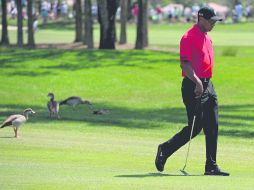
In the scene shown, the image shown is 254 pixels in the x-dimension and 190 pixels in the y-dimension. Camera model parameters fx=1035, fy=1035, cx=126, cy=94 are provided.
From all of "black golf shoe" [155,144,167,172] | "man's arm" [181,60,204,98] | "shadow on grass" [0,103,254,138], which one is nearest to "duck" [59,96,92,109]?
"shadow on grass" [0,103,254,138]

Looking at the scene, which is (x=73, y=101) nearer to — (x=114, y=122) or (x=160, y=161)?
(x=114, y=122)

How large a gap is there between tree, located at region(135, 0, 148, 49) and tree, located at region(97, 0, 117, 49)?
2437 millimetres

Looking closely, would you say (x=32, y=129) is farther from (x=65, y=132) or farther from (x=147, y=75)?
(x=147, y=75)

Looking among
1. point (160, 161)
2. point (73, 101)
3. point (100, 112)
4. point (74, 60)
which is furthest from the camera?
point (74, 60)

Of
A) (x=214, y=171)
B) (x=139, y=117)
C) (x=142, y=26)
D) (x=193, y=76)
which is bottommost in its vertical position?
(x=142, y=26)

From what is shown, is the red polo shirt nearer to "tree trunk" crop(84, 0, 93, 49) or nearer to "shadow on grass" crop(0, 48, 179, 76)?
"shadow on grass" crop(0, 48, 179, 76)

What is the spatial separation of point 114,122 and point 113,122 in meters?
0.03

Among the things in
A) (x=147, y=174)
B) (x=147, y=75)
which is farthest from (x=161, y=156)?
(x=147, y=75)

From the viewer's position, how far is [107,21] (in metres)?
46.8

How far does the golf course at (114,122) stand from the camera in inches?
513

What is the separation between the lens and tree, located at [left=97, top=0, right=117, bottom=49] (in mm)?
46656

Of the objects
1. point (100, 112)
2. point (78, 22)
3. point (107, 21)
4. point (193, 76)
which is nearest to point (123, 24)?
point (78, 22)

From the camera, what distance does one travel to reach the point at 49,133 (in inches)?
838

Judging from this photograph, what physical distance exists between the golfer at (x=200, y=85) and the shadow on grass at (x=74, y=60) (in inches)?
931
